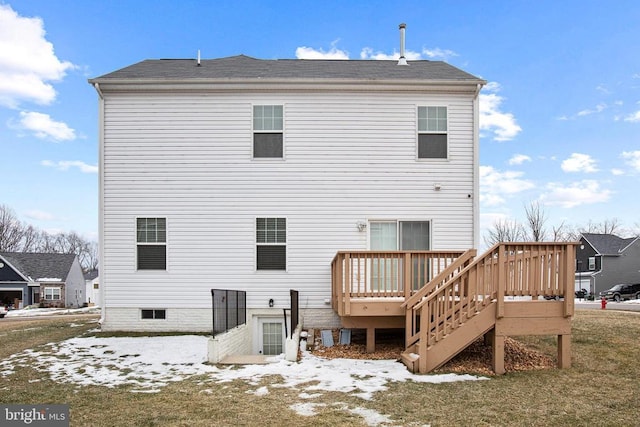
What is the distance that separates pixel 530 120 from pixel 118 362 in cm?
2145

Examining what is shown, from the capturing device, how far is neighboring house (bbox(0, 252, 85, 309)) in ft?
135

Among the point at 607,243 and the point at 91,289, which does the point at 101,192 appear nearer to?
the point at 607,243

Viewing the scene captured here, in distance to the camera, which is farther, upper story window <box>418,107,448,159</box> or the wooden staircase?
upper story window <box>418,107,448,159</box>

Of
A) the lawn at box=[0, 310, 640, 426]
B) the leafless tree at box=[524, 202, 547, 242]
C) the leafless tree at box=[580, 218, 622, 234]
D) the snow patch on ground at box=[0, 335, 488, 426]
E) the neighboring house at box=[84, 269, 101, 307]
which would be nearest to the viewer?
the lawn at box=[0, 310, 640, 426]

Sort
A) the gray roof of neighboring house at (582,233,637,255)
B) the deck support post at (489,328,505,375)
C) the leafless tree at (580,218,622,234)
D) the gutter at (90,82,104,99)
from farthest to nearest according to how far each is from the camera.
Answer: the leafless tree at (580,218,622,234), the gray roof of neighboring house at (582,233,637,255), the gutter at (90,82,104,99), the deck support post at (489,328,505,375)

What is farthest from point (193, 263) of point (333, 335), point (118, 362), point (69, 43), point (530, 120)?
point (530, 120)

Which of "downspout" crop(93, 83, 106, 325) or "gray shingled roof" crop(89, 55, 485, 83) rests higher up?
"gray shingled roof" crop(89, 55, 485, 83)

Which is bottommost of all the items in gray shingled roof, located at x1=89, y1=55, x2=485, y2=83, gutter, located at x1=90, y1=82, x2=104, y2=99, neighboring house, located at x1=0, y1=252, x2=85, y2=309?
neighboring house, located at x1=0, y1=252, x2=85, y2=309

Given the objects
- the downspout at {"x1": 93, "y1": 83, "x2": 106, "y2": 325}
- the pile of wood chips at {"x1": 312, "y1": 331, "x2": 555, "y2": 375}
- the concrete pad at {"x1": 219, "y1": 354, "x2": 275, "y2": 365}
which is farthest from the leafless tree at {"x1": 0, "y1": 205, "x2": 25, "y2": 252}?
the pile of wood chips at {"x1": 312, "y1": 331, "x2": 555, "y2": 375}

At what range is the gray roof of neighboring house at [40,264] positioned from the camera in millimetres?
42350

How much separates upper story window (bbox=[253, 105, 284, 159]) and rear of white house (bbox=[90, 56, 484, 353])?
2cm

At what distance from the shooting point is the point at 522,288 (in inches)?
280

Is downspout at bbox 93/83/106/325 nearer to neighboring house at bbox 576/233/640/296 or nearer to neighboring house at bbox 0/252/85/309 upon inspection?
neighboring house at bbox 0/252/85/309

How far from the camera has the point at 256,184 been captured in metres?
10.4
